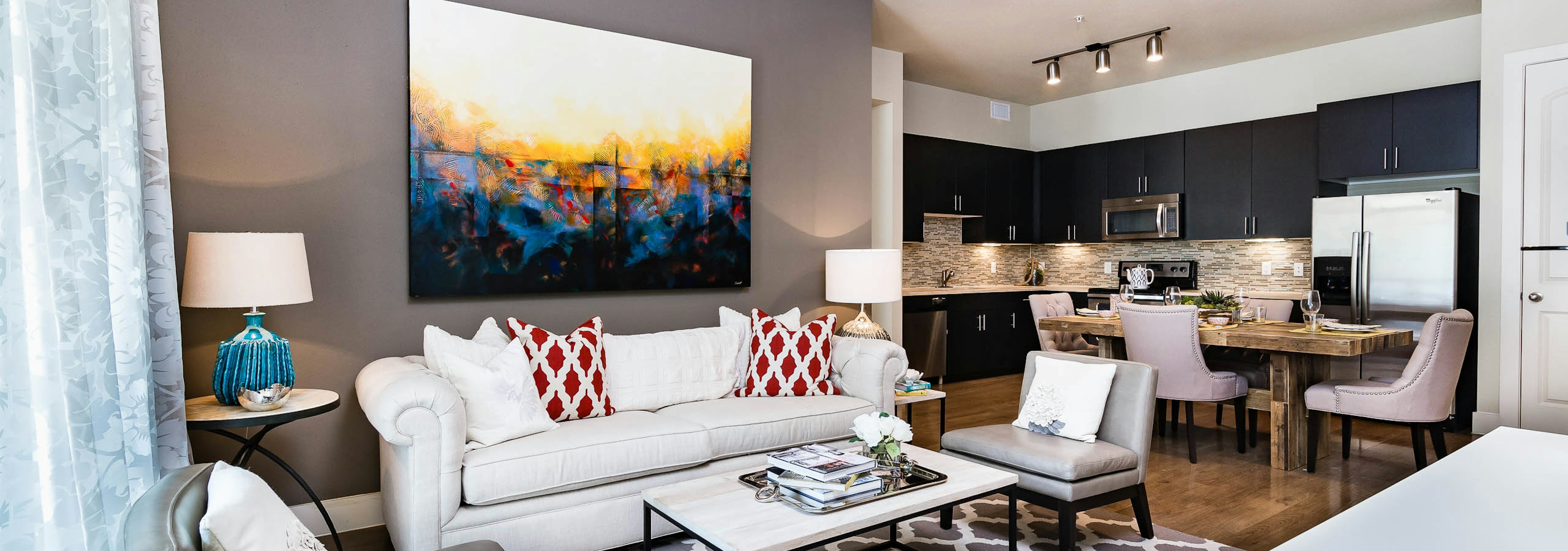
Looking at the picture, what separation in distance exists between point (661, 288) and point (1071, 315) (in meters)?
2.61

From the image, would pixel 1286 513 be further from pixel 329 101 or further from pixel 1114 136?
pixel 1114 136

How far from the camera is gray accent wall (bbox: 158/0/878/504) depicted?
280 cm

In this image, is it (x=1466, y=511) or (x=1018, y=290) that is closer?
(x=1466, y=511)

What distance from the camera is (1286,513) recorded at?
126 inches

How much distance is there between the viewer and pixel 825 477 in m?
2.19

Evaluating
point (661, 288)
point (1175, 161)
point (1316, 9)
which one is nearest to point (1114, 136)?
point (1175, 161)

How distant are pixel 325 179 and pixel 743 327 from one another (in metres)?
1.83

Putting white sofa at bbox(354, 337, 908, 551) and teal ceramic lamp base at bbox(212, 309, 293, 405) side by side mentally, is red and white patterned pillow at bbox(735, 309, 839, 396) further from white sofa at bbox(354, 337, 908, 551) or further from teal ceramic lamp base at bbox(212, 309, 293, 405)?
teal ceramic lamp base at bbox(212, 309, 293, 405)

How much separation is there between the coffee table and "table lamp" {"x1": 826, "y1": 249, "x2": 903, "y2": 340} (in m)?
1.60

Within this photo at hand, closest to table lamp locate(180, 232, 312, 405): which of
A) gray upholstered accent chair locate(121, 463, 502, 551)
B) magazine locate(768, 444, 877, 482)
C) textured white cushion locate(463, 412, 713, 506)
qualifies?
textured white cushion locate(463, 412, 713, 506)

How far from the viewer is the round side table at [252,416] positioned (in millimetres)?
2299

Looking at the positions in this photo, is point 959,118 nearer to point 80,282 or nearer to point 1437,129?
point 1437,129

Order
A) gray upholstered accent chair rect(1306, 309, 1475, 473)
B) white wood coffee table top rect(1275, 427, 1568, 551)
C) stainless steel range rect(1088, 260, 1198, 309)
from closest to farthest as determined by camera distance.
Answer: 1. white wood coffee table top rect(1275, 427, 1568, 551)
2. gray upholstered accent chair rect(1306, 309, 1475, 473)
3. stainless steel range rect(1088, 260, 1198, 309)


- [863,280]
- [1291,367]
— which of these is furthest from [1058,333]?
[863,280]
